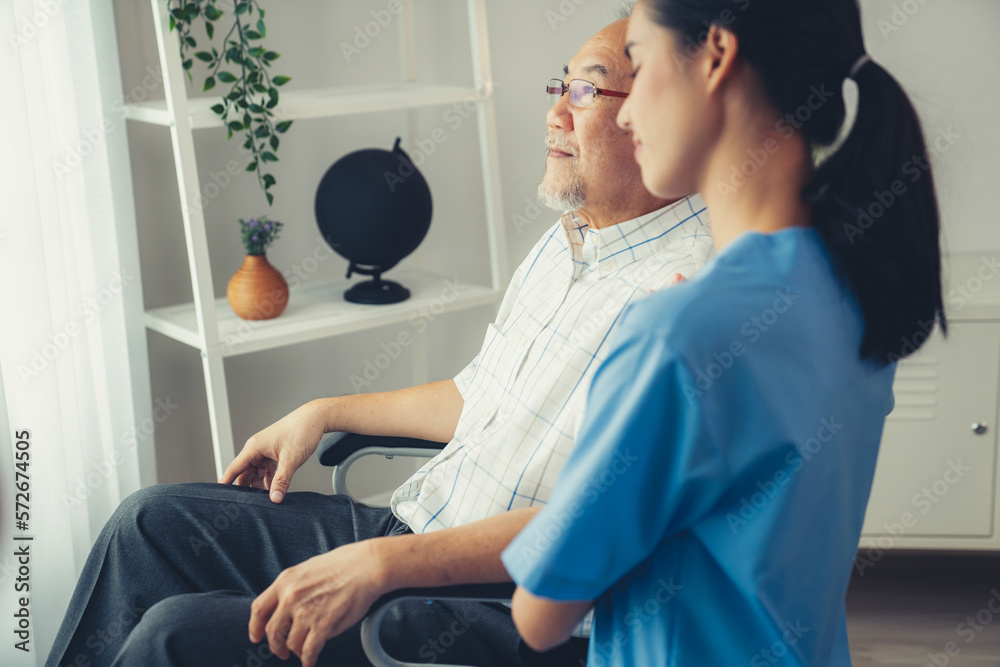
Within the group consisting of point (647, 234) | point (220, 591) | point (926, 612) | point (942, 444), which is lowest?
point (926, 612)

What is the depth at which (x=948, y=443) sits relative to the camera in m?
1.97

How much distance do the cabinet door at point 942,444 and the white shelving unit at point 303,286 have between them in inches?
38.0

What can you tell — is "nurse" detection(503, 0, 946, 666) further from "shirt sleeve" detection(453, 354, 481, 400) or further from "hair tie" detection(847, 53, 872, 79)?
"shirt sleeve" detection(453, 354, 481, 400)

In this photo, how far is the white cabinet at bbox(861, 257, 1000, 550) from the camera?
6.32 feet

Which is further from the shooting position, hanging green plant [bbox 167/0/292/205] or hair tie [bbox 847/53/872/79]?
hanging green plant [bbox 167/0/292/205]

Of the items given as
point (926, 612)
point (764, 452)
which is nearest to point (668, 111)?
point (764, 452)

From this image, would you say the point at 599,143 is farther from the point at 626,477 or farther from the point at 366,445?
the point at 626,477

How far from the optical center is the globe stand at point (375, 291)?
6.61ft

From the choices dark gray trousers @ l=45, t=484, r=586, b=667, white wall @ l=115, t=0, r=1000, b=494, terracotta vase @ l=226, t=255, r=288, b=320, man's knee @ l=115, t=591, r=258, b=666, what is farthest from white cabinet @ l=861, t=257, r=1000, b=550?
man's knee @ l=115, t=591, r=258, b=666

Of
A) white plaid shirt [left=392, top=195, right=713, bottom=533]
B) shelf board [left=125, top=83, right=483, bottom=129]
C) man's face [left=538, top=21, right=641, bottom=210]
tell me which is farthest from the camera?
shelf board [left=125, top=83, right=483, bottom=129]

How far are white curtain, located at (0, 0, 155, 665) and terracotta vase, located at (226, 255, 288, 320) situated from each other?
8.1 inches

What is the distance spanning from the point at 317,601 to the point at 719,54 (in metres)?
0.68

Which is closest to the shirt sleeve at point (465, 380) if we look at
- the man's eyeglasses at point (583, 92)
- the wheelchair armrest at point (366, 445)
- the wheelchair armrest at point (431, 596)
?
the wheelchair armrest at point (366, 445)

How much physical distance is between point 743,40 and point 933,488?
1552 millimetres
